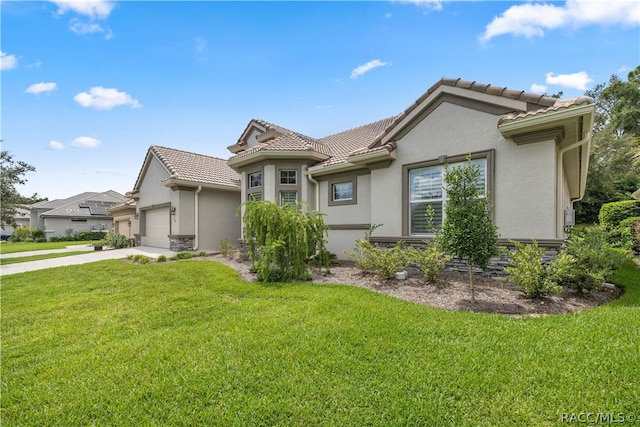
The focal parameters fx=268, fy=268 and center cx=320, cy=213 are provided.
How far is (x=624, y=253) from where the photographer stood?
19.9 ft

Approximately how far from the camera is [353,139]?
14.2 m

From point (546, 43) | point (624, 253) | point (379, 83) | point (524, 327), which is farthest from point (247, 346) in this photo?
point (546, 43)

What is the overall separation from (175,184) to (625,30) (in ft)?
56.5

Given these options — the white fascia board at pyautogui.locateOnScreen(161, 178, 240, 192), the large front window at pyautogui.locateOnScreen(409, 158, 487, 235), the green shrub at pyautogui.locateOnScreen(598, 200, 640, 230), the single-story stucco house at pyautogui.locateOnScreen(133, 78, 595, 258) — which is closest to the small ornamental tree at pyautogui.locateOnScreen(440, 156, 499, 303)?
the single-story stucco house at pyautogui.locateOnScreen(133, 78, 595, 258)

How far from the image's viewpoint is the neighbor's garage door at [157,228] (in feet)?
51.7

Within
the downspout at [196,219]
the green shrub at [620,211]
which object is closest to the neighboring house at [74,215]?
the downspout at [196,219]

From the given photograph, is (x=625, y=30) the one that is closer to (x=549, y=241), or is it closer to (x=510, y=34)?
(x=510, y=34)

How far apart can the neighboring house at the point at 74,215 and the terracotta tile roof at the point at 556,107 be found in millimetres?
42306

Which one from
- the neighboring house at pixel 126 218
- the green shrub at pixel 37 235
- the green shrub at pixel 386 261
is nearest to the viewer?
the green shrub at pixel 386 261

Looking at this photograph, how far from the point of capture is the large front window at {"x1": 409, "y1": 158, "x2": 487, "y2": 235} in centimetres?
809

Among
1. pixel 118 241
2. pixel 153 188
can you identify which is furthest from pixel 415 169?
pixel 118 241

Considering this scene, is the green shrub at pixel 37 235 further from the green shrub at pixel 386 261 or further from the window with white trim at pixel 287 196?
the green shrub at pixel 386 261

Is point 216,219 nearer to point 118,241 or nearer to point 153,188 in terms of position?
point 153,188

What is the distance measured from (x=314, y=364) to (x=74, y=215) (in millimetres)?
47017
